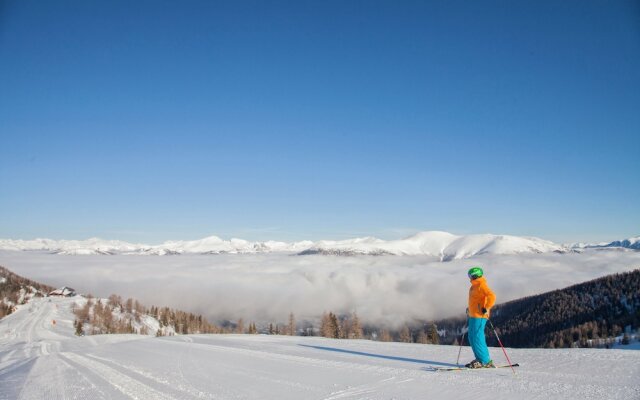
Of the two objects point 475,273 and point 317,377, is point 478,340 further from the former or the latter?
point 317,377

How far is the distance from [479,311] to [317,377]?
4289 mm

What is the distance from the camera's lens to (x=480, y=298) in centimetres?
887

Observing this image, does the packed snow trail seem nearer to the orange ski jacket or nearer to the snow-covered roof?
the orange ski jacket

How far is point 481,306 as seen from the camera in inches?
348

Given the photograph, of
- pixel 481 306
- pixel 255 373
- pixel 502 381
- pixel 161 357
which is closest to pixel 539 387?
pixel 502 381

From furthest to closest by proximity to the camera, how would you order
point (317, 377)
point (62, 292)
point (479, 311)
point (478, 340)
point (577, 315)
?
point (62, 292), point (577, 315), point (479, 311), point (478, 340), point (317, 377)

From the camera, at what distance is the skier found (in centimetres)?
846

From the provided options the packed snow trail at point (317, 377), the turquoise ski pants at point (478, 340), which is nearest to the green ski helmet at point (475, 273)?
the turquoise ski pants at point (478, 340)

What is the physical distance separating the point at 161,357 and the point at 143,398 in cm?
428

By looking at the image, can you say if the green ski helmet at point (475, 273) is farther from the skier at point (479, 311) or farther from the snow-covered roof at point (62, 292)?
the snow-covered roof at point (62, 292)

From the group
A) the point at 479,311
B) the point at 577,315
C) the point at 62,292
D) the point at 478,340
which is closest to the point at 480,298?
the point at 479,311

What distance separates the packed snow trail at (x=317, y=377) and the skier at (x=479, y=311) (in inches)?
30.1

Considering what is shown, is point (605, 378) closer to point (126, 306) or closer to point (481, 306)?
point (481, 306)

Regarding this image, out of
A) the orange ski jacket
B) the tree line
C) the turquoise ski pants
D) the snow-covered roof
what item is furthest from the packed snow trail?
the snow-covered roof
